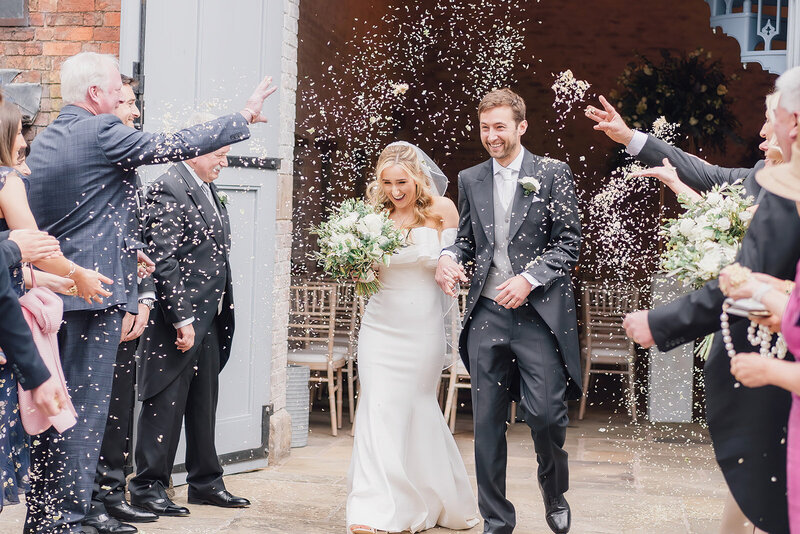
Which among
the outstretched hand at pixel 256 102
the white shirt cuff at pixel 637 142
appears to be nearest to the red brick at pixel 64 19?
the outstretched hand at pixel 256 102

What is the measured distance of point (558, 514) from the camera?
430 cm

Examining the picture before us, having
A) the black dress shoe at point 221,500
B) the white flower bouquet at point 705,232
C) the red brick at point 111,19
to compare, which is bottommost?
the black dress shoe at point 221,500

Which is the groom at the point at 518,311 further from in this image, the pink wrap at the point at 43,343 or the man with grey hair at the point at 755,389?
the pink wrap at the point at 43,343

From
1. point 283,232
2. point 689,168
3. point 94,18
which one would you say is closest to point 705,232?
point 689,168

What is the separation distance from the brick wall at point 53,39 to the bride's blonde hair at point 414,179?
1.61m

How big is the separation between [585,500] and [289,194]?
2626 mm

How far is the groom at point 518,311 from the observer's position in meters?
4.26

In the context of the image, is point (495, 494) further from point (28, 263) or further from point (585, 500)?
point (28, 263)

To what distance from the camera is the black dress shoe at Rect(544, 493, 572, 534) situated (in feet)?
14.0

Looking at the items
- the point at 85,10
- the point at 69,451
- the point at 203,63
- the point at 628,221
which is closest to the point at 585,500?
the point at 69,451

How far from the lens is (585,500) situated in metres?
5.24

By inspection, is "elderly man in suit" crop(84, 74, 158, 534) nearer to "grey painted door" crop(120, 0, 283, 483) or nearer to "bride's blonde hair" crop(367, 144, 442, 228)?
"grey painted door" crop(120, 0, 283, 483)

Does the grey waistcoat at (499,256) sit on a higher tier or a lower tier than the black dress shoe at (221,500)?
higher

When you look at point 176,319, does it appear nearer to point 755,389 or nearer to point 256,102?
point 256,102
